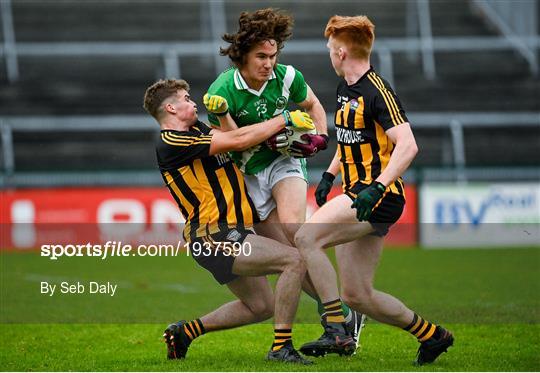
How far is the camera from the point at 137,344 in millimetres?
8234

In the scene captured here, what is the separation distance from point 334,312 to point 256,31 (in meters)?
1.81

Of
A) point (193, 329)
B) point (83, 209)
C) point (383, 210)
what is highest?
point (383, 210)

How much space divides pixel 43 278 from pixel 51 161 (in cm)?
825

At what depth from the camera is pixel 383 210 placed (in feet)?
22.4

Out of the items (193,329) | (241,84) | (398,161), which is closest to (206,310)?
(193,329)

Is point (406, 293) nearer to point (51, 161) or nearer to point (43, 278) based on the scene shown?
point (43, 278)

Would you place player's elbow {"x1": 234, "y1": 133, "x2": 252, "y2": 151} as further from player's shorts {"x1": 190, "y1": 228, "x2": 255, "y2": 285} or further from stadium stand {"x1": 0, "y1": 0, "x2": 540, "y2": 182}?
stadium stand {"x1": 0, "y1": 0, "x2": 540, "y2": 182}

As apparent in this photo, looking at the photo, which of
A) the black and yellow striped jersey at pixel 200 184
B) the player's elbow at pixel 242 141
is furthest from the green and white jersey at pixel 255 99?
the player's elbow at pixel 242 141

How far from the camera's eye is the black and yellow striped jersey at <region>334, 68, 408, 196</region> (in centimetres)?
680

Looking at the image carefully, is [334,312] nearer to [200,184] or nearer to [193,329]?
[193,329]

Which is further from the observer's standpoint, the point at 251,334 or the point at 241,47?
the point at 251,334

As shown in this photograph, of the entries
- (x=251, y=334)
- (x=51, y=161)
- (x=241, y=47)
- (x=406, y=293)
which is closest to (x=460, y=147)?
(x=51, y=161)

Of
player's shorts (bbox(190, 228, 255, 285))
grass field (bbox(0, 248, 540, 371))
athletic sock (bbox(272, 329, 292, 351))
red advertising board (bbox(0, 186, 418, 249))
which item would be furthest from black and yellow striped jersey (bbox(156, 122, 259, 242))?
red advertising board (bbox(0, 186, 418, 249))

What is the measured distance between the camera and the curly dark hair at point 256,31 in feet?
23.5
